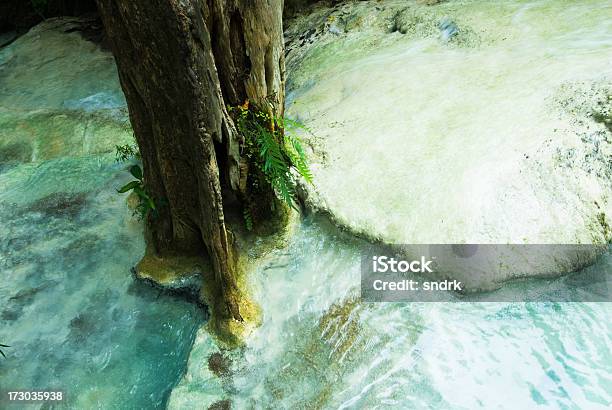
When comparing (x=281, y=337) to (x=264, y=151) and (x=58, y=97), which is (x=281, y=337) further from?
(x=58, y=97)

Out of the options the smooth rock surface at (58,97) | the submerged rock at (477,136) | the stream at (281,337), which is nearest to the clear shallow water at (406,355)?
the stream at (281,337)

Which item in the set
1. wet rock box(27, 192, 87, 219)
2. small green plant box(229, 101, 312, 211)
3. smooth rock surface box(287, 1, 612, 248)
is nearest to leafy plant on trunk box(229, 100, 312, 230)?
small green plant box(229, 101, 312, 211)

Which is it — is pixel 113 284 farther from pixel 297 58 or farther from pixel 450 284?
pixel 297 58

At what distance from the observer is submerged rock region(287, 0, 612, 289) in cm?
376

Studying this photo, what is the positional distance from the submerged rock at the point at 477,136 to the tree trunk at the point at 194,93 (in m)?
0.90

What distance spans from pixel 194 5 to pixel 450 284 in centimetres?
242

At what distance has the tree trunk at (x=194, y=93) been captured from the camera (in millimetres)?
2799

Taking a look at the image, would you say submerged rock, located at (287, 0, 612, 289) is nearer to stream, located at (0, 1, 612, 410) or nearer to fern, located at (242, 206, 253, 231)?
stream, located at (0, 1, 612, 410)

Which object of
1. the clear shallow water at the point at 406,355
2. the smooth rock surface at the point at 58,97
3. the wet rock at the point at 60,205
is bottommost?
the clear shallow water at the point at 406,355

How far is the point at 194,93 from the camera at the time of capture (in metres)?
2.96

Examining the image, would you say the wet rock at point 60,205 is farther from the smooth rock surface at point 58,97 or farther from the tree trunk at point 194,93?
the tree trunk at point 194,93

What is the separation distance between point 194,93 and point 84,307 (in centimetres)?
198

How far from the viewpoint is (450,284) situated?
3.63 meters

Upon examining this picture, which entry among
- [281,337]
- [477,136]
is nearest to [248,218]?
[281,337]
